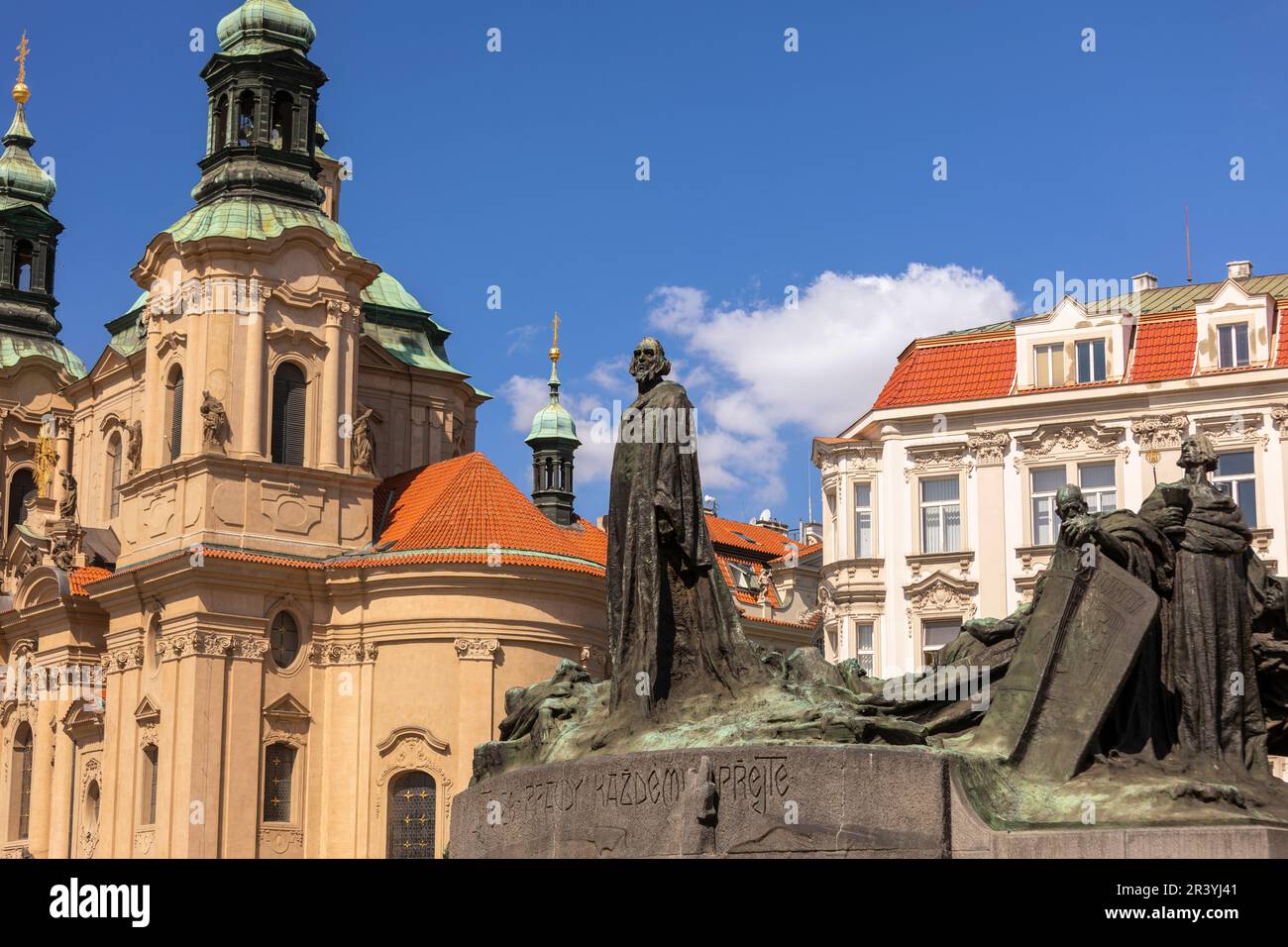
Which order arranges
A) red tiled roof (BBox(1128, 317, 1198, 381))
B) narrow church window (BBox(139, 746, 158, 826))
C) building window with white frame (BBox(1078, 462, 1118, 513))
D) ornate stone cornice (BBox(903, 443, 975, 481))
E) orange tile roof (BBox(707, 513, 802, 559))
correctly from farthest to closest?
1. orange tile roof (BBox(707, 513, 802, 559))
2. narrow church window (BBox(139, 746, 158, 826))
3. ornate stone cornice (BBox(903, 443, 975, 481))
4. red tiled roof (BBox(1128, 317, 1198, 381))
5. building window with white frame (BBox(1078, 462, 1118, 513))

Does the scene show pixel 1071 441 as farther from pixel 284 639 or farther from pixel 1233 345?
pixel 284 639

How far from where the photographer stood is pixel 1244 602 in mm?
13555

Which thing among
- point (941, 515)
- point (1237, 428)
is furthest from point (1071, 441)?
point (1237, 428)

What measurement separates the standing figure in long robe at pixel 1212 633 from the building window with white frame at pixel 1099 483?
2397 centimetres

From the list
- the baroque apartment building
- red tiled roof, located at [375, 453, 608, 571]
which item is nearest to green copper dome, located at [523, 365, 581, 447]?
red tiled roof, located at [375, 453, 608, 571]

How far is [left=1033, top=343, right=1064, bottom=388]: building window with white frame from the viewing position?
129 ft

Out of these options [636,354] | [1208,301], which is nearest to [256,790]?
[1208,301]

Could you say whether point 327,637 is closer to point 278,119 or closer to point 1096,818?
point 278,119

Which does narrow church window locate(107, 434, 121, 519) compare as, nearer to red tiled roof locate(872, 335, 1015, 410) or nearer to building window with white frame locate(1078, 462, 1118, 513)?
red tiled roof locate(872, 335, 1015, 410)

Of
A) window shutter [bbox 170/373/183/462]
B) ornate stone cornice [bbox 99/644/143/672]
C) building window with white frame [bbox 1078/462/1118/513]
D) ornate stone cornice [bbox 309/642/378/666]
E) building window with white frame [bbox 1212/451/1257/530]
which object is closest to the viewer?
building window with white frame [bbox 1212/451/1257/530]

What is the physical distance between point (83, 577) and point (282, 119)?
13173mm

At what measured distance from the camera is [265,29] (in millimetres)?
55062

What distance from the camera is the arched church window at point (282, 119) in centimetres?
5472

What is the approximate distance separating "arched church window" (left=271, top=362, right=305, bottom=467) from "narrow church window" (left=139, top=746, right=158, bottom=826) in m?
7.65
